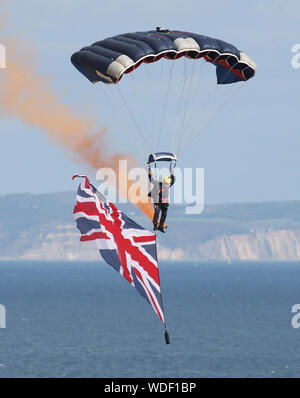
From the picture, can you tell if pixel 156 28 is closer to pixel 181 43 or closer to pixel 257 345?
pixel 181 43

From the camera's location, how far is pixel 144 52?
138ft

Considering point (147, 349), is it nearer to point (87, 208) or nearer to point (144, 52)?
point (87, 208)

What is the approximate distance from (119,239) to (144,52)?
29.7 feet

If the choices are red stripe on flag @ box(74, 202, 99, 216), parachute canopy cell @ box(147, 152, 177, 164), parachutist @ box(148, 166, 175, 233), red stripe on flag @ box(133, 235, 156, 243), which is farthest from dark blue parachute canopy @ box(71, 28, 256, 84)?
red stripe on flag @ box(133, 235, 156, 243)

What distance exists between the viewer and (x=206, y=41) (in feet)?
145

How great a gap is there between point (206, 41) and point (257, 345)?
12516 centimetres

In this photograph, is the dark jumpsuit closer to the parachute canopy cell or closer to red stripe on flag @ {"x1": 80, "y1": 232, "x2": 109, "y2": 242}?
the parachute canopy cell

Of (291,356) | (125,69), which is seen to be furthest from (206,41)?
(291,356)

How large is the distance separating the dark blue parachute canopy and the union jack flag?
17.2 ft

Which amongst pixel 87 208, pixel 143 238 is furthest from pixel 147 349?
pixel 143 238

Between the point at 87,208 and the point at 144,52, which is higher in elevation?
the point at 144,52

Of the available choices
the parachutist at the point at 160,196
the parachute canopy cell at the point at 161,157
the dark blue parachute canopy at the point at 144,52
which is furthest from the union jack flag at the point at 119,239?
the dark blue parachute canopy at the point at 144,52

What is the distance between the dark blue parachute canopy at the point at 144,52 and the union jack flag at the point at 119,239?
524cm

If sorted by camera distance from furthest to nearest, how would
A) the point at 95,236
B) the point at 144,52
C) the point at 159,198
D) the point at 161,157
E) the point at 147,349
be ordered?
the point at 147,349, the point at 95,236, the point at 161,157, the point at 159,198, the point at 144,52
